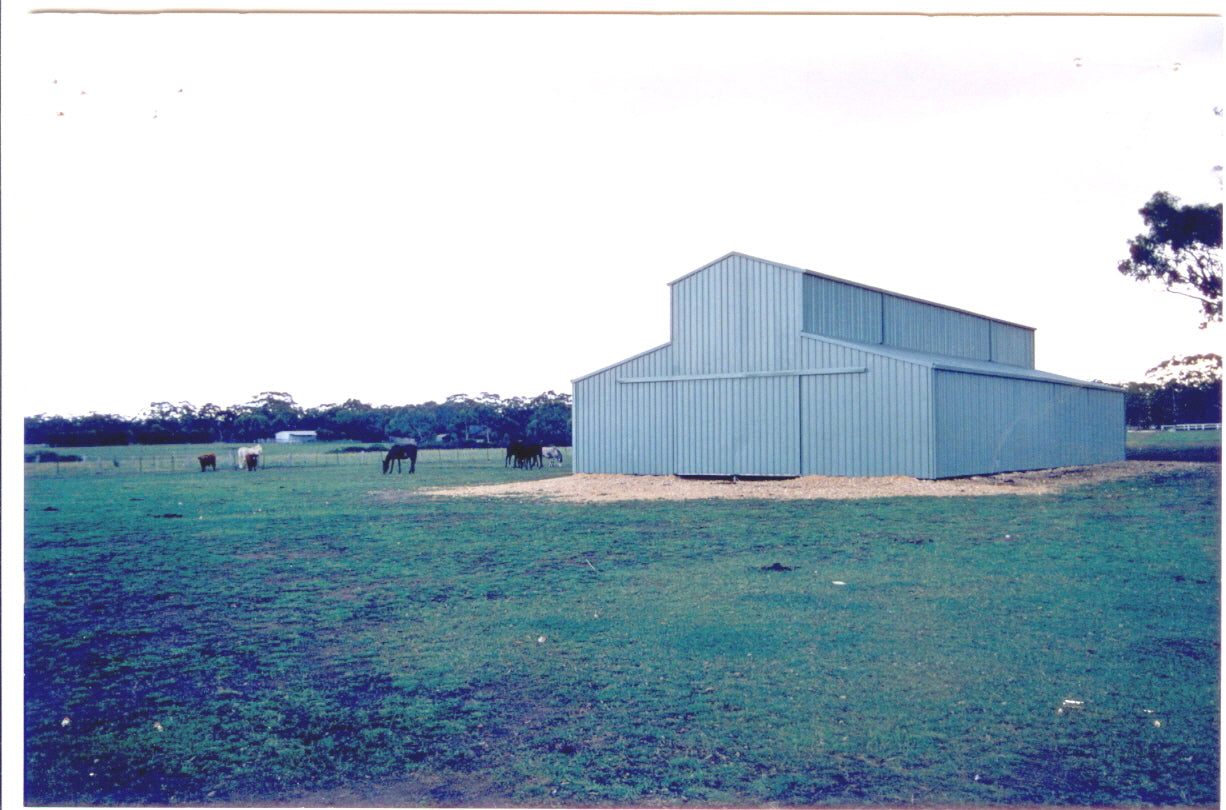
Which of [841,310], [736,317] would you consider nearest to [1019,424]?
[841,310]

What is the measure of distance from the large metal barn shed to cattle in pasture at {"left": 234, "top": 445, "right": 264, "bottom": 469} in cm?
1518

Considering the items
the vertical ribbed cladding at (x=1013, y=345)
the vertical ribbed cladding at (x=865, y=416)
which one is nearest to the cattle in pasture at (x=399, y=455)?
the vertical ribbed cladding at (x=865, y=416)

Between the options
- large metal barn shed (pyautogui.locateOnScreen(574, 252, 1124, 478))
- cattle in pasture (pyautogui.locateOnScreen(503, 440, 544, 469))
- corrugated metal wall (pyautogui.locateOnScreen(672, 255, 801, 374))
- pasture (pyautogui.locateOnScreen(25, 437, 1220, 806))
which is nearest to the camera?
pasture (pyautogui.locateOnScreen(25, 437, 1220, 806))

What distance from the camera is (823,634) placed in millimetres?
6129

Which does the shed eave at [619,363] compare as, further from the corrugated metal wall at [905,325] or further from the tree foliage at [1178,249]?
the tree foliage at [1178,249]

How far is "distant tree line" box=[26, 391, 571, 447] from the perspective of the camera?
1173 cm

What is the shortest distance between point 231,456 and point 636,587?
36437mm

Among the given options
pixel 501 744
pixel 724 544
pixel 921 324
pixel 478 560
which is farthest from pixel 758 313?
pixel 501 744

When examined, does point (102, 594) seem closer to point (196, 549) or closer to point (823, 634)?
point (196, 549)

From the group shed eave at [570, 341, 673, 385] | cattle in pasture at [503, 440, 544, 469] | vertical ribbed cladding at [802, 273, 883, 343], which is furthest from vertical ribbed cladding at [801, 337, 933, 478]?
cattle in pasture at [503, 440, 544, 469]

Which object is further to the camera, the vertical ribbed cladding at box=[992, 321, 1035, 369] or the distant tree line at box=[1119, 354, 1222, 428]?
the vertical ribbed cladding at box=[992, 321, 1035, 369]

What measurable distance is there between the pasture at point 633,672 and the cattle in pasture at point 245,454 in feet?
80.7

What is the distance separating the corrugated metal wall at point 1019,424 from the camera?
22156 mm

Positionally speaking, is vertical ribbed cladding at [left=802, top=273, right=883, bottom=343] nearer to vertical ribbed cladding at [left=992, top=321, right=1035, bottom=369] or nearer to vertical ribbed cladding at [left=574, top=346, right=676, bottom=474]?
vertical ribbed cladding at [left=574, top=346, right=676, bottom=474]
